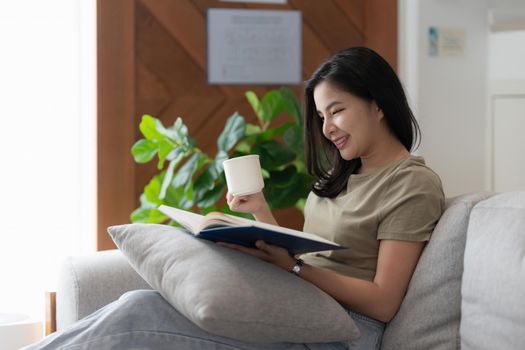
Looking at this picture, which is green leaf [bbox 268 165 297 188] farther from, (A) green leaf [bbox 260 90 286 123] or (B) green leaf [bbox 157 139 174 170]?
(B) green leaf [bbox 157 139 174 170]

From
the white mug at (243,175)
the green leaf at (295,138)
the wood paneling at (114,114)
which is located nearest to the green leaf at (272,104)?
the green leaf at (295,138)

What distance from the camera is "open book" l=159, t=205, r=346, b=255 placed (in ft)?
5.28

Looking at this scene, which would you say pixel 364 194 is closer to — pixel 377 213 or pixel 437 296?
pixel 377 213

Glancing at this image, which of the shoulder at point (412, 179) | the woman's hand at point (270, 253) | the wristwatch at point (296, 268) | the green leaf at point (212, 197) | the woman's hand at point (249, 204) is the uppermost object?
the shoulder at point (412, 179)

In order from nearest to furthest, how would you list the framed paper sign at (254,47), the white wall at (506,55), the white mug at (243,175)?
1. the white mug at (243,175)
2. the framed paper sign at (254,47)
3. the white wall at (506,55)

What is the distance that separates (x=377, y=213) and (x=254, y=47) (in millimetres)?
1691

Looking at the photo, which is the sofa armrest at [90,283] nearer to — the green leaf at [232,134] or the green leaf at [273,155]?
A: the green leaf at [232,134]

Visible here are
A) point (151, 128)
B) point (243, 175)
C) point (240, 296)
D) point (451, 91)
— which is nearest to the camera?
point (240, 296)

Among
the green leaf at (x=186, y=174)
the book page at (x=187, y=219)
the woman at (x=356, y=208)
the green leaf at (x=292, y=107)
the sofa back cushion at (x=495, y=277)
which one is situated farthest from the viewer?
the green leaf at (x=292, y=107)

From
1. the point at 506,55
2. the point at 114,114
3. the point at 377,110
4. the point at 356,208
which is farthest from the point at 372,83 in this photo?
the point at 506,55

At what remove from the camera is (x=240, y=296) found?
161 centimetres

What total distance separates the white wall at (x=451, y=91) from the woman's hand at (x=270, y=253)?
1.88m

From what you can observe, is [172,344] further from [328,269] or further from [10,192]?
[10,192]

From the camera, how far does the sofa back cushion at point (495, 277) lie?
157 cm
